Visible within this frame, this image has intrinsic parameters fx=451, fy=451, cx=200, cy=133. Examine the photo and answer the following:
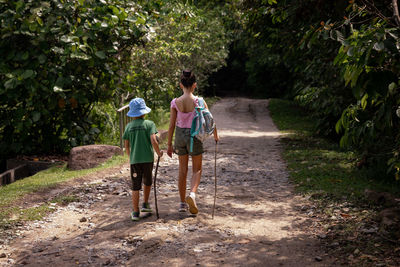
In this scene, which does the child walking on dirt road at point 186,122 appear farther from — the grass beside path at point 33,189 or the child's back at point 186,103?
the grass beside path at point 33,189

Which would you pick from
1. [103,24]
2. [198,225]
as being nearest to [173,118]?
[198,225]

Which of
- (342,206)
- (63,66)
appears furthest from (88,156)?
(342,206)

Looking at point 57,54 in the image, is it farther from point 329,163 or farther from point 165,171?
Answer: point 329,163

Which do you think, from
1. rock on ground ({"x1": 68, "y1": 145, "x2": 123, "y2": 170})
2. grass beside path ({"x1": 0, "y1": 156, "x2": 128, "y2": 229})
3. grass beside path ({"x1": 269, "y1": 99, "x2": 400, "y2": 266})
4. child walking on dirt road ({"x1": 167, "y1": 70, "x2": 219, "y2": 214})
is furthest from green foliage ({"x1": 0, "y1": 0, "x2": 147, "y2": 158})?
grass beside path ({"x1": 269, "y1": 99, "x2": 400, "y2": 266})

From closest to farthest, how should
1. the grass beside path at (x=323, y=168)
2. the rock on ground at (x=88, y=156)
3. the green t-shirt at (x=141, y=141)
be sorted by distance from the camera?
the green t-shirt at (x=141, y=141) < the grass beside path at (x=323, y=168) < the rock on ground at (x=88, y=156)

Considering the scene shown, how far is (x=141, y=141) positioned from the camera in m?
5.93

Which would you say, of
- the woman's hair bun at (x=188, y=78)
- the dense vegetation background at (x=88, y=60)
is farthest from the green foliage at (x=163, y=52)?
the woman's hair bun at (x=188, y=78)

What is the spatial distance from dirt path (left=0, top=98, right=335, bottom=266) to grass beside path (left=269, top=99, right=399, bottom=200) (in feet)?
1.67

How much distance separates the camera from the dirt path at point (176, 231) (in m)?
4.88

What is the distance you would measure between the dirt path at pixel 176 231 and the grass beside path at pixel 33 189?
0.86 ft

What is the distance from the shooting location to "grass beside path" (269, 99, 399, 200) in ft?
24.5

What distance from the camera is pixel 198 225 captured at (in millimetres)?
5816

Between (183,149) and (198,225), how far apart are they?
A: 3.39 feet

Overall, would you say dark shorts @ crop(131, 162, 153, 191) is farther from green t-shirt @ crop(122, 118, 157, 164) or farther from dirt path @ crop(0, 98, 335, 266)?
dirt path @ crop(0, 98, 335, 266)
